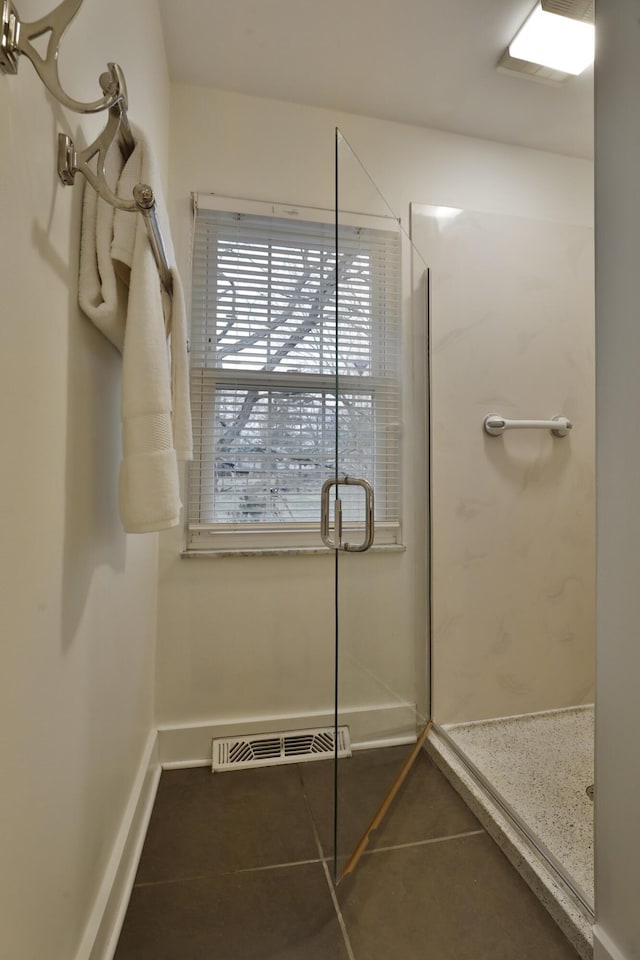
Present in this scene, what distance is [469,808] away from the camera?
4.67 ft

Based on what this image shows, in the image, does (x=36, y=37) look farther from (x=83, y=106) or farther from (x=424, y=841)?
(x=424, y=841)

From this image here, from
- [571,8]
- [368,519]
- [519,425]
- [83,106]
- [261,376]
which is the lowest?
[368,519]

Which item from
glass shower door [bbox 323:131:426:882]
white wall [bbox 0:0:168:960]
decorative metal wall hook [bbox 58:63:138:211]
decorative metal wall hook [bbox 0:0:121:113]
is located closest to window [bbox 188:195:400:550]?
glass shower door [bbox 323:131:426:882]

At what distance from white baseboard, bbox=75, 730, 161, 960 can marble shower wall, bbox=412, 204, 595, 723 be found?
3.47 feet

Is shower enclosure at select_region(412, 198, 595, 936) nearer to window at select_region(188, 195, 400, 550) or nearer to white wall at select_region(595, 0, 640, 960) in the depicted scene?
window at select_region(188, 195, 400, 550)

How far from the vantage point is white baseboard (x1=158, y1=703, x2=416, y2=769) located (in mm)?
1478

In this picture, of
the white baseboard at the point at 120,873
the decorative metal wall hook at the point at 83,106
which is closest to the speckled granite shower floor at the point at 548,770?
the white baseboard at the point at 120,873

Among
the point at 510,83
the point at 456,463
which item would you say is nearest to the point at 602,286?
the point at 456,463

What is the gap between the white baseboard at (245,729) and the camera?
1478mm

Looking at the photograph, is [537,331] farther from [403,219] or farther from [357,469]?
[357,469]

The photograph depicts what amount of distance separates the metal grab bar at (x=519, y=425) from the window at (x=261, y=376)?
1.75 ft

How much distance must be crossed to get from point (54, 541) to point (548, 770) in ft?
5.43

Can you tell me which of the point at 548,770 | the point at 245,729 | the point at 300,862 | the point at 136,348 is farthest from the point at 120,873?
the point at 548,770

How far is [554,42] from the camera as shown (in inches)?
61.0
